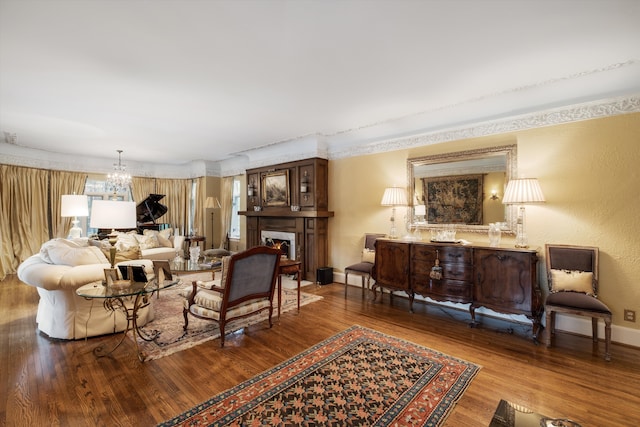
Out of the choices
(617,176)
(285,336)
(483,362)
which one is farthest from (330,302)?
(617,176)

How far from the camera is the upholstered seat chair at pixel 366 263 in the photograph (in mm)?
4617

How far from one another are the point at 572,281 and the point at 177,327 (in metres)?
4.57

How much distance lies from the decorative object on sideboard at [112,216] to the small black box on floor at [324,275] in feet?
11.2

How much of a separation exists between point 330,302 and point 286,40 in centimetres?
354

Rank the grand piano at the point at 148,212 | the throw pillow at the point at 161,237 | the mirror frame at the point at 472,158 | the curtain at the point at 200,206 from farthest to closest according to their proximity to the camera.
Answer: the curtain at the point at 200,206 < the grand piano at the point at 148,212 < the throw pillow at the point at 161,237 < the mirror frame at the point at 472,158

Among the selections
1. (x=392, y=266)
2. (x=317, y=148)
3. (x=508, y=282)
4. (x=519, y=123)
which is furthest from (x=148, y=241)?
(x=519, y=123)

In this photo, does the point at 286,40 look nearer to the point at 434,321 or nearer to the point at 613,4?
the point at 613,4

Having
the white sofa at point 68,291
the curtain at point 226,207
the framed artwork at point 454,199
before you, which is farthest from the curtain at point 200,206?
the framed artwork at point 454,199

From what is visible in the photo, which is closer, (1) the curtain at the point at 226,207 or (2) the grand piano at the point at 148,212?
(2) the grand piano at the point at 148,212

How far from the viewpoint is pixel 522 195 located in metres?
3.46

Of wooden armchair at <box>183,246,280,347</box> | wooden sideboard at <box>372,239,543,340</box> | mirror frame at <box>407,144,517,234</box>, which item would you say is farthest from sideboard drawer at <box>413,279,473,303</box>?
wooden armchair at <box>183,246,280,347</box>

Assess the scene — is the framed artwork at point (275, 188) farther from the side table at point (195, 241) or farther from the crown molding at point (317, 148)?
the side table at point (195, 241)

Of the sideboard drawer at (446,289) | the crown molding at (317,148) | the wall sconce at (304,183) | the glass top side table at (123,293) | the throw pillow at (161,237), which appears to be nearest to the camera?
the glass top side table at (123,293)

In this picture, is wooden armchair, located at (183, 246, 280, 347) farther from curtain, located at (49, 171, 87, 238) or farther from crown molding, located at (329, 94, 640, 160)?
curtain, located at (49, 171, 87, 238)
